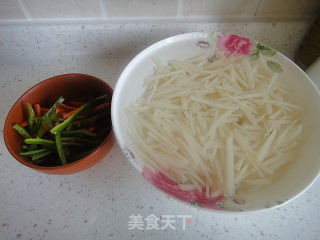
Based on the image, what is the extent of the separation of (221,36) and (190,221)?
0.48 m

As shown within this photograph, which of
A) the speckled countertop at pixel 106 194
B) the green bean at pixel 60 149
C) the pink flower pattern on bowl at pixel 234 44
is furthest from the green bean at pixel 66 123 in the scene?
the pink flower pattern on bowl at pixel 234 44

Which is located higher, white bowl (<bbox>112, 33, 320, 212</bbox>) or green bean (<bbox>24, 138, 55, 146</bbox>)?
white bowl (<bbox>112, 33, 320, 212</bbox>)

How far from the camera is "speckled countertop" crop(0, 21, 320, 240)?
0.54 meters

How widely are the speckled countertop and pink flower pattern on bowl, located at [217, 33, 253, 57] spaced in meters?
0.11

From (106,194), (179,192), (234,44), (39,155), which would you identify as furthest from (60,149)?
(234,44)

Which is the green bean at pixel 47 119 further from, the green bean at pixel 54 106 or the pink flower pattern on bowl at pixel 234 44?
the pink flower pattern on bowl at pixel 234 44

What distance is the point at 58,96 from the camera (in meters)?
0.66

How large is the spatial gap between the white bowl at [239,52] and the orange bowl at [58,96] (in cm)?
7

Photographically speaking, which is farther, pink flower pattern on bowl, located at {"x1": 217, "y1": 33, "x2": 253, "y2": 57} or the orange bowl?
pink flower pattern on bowl, located at {"x1": 217, "y1": 33, "x2": 253, "y2": 57}

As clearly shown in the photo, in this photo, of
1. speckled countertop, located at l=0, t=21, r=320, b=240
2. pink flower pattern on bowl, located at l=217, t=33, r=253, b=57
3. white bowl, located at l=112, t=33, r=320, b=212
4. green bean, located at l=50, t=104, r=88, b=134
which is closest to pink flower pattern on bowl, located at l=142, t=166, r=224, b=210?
white bowl, located at l=112, t=33, r=320, b=212

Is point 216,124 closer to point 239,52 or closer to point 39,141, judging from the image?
point 239,52

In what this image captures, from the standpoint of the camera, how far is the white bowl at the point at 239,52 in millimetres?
432

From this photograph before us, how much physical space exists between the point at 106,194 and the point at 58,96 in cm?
31

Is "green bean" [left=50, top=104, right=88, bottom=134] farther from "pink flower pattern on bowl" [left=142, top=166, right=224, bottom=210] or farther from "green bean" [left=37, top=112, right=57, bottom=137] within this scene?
"pink flower pattern on bowl" [left=142, top=166, right=224, bottom=210]
